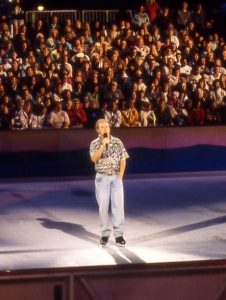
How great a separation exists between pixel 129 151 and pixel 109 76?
8.13 feet

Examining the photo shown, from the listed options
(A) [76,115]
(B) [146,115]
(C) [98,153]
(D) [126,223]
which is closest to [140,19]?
(B) [146,115]

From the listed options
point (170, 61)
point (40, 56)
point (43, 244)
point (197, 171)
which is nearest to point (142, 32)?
point (170, 61)

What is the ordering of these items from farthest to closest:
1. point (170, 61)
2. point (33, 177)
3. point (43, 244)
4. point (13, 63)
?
point (170, 61) < point (13, 63) < point (33, 177) < point (43, 244)

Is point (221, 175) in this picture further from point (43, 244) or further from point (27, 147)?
point (43, 244)

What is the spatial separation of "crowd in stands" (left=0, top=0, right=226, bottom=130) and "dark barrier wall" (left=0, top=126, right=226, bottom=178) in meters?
0.45

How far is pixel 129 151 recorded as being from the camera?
20016mm

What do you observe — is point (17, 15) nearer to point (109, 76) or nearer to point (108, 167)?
point (109, 76)

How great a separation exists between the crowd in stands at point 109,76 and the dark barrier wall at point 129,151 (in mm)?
447

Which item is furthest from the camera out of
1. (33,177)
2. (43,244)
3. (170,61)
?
(170,61)

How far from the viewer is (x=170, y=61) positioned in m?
22.5

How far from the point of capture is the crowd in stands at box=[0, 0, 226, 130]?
792 inches

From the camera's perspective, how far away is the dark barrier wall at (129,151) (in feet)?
63.9

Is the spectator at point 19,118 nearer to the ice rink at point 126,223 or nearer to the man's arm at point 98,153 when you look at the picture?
the ice rink at point 126,223

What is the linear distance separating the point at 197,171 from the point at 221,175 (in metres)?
→ 0.62
